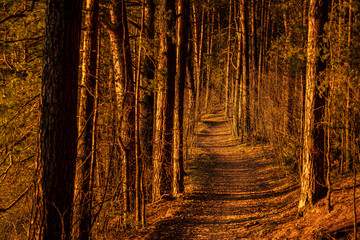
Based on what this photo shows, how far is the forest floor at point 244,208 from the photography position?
5.97 metres

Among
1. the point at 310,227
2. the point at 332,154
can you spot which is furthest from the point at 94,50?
the point at 332,154

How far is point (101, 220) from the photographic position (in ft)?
25.2

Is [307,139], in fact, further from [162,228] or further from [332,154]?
[162,228]

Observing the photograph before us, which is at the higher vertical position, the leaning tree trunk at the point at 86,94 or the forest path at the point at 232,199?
the leaning tree trunk at the point at 86,94

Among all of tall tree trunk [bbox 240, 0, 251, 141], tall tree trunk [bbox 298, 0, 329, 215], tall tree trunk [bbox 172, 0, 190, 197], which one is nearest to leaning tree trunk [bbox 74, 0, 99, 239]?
tall tree trunk [bbox 172, 0, 190, 197]

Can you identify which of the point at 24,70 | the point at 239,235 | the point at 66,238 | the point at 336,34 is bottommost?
the point at 239,235

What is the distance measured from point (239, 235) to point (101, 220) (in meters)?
3.21

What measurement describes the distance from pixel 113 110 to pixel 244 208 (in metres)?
4.65

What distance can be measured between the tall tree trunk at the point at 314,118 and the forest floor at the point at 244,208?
0.34 m

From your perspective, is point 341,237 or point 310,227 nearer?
point 341,237

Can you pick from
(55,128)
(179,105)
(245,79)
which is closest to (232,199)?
(179,105)

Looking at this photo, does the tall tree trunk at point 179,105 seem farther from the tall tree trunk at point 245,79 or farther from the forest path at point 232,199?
the tall tree trunk at point 245,79

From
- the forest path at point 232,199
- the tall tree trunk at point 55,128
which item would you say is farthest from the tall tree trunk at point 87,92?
the tall tree trunk at point 55,128

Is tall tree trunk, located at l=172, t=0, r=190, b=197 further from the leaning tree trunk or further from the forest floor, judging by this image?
the leaning tree trunk
